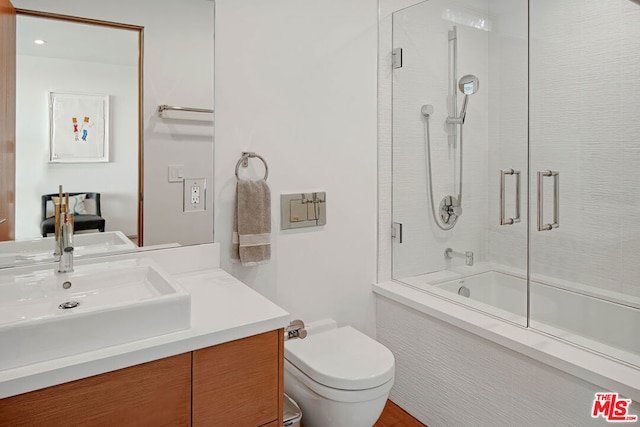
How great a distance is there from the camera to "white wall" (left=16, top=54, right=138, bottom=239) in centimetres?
151

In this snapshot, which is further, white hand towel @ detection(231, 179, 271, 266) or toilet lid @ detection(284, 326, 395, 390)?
white hand towel @ detection(231, 179, 271, 266)

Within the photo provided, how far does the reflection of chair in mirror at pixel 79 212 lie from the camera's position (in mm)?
1555

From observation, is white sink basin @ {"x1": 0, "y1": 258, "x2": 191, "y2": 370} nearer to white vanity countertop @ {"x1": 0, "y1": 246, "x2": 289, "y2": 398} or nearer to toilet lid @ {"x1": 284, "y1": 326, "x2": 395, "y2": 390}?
white vanity countertop @ {"x1": 0, "y1": 246, "x2": 289, "y2": 398}

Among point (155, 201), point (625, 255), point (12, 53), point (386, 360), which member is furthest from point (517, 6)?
point (12, 53)

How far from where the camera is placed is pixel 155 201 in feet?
5.78

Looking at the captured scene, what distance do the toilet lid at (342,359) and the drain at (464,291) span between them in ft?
1.76

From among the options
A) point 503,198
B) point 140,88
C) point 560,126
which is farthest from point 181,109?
point 560,126

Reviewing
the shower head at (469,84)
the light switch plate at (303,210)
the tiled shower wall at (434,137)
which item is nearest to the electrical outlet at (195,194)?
the light switch plate at (303,210)

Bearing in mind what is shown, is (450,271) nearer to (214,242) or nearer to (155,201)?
(214,242)

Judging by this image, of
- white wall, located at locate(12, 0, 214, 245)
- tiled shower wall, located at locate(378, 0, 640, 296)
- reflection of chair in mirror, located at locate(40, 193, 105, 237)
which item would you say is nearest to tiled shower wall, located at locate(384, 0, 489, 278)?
tiled shower wall, located at locate(378, 0, 640, 296)

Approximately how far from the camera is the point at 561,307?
1988 mm

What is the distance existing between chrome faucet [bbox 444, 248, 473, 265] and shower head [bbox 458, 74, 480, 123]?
2.19ft

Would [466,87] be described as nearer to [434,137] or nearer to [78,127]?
[434,137]

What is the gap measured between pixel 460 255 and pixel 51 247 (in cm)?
181
